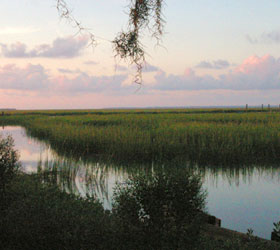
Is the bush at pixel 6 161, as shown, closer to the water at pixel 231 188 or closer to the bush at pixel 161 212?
the bush at pixel 161 212

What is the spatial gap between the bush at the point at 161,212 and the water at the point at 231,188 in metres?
3.96

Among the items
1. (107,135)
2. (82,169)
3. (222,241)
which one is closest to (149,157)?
(82,169)

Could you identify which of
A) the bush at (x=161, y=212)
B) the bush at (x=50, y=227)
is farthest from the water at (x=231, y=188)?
the bush at (x=161, y=212)

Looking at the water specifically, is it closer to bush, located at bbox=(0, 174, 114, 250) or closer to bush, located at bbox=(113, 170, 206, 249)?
bush, located at bbox=(0, 174, 114, 250)

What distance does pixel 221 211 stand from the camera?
9758 millimetres

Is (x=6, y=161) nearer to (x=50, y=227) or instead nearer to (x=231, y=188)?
(x=50, y=227)

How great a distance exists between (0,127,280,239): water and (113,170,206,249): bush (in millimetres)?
3959

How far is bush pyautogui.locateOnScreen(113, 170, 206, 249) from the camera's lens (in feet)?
15.6

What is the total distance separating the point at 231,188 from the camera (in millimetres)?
11891

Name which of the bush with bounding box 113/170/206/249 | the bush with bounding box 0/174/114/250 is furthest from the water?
the bush with bounding box 113/170/206/249

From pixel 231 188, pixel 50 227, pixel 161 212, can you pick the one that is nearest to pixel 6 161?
pixel 50 227

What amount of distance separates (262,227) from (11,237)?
20.0 feet

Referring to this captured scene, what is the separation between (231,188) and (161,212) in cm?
772

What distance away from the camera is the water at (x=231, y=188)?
9.16 metres
